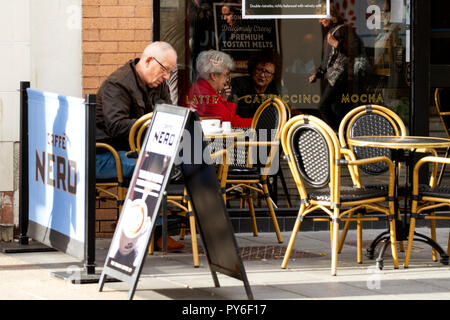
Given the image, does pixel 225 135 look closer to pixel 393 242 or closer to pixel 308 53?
pixel 393 242

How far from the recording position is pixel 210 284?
22.4ft

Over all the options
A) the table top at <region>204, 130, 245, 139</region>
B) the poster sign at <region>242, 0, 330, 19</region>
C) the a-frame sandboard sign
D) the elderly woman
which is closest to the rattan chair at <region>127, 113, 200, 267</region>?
the table top at <region>204, 130, 245, 139</region>

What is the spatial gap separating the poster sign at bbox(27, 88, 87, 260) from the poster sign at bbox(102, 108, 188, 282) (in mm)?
518

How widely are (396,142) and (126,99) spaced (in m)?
2.12

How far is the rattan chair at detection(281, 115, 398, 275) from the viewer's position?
7098 millimetres

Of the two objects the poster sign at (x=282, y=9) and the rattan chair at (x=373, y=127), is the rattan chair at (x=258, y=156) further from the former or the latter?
the poster sign at (x=282, y=9)

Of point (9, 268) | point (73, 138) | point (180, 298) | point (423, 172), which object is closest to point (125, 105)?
point (73, 138)

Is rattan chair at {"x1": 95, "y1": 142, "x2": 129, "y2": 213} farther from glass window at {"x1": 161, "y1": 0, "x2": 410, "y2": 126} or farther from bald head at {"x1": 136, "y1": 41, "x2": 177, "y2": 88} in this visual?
glass window at {"x1": 161, "y1": 0, "x2": 410, "y2": 126}

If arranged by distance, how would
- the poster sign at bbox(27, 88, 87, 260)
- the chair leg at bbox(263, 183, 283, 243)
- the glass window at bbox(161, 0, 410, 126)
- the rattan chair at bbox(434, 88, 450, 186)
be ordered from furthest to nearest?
1. the rattan chair at bbox(434, 88, 450, 186)
2. the glass window at bbox(161, 0, 410, 126)
3. the chair leg at bbox(263, 183, 283, 243)
4. the poster sign at bbox(27, 88, 87, 260)

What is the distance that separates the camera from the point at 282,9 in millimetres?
9289

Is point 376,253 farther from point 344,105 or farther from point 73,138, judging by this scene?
point 73,138

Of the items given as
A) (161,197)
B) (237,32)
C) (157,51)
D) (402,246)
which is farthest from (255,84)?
(161,197)

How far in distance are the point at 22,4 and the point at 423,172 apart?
13.3 feet

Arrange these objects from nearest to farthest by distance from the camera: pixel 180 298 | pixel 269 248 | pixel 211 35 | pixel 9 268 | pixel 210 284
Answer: pixel 180 298 → pixel 210 284 → pixel 9 268 → pixel 269 248 → pixel 211 35
